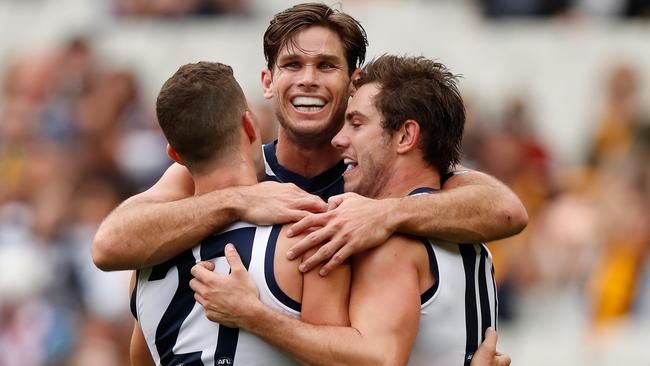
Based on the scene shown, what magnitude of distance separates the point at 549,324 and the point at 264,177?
4.55 metres

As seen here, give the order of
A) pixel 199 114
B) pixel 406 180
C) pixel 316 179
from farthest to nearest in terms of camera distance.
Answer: pixel 316 179 < pixel 406 180 < pixel 199 114

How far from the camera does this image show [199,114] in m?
5.47

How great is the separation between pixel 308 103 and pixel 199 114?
986 millimetres

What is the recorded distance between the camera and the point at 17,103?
13.4 metres

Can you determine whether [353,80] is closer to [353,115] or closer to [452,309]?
[353,115]

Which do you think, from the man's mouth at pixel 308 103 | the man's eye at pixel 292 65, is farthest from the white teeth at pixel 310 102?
the man's eye at pixel 292 65

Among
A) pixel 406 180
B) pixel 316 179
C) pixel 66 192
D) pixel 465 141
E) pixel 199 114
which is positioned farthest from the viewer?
pixel 66 192

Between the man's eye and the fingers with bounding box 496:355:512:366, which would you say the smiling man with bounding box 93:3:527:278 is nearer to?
the man's eye

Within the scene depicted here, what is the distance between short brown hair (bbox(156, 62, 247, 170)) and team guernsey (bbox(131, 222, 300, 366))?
31cm

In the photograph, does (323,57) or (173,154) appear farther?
(323,57)

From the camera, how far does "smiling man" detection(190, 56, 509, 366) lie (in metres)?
5.29

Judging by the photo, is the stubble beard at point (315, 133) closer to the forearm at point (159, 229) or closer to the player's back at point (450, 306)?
the player's back at point (450, 306)

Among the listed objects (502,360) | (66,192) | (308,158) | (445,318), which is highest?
(308,158)

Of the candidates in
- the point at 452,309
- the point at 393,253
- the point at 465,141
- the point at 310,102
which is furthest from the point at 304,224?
the point at 465,141
